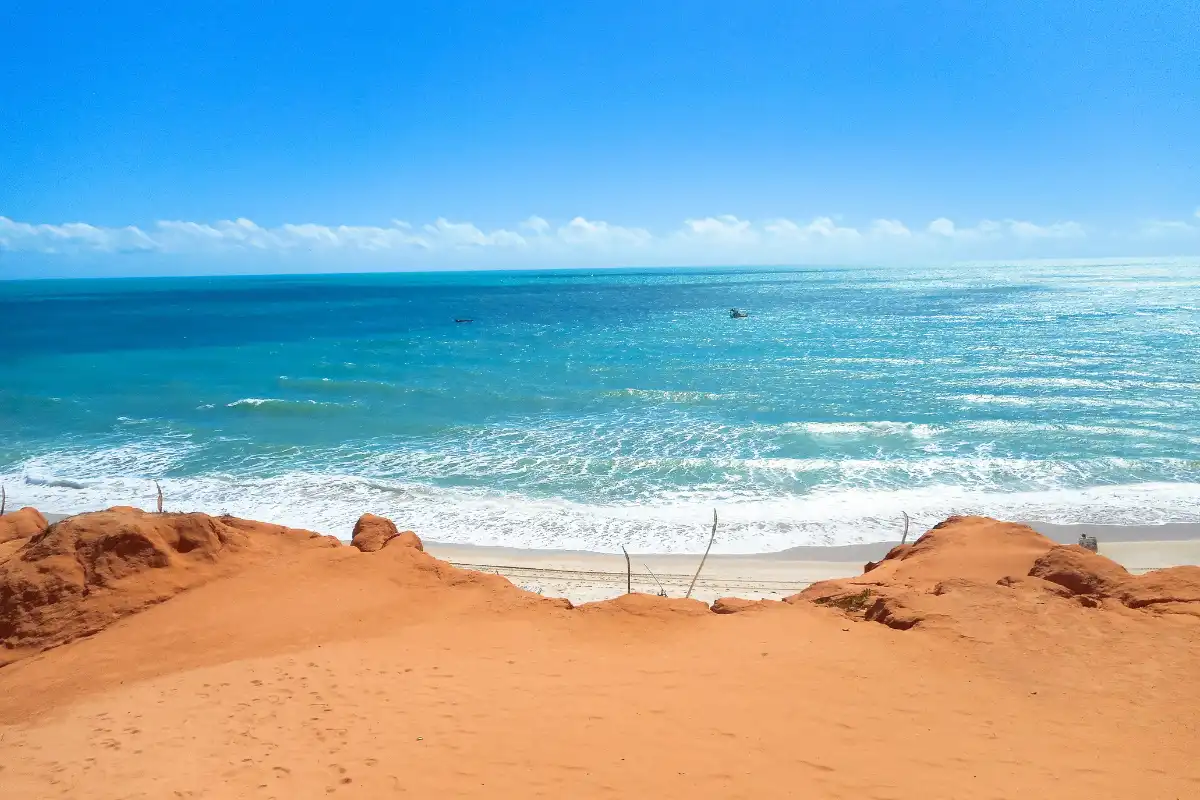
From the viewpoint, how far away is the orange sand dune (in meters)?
6.43

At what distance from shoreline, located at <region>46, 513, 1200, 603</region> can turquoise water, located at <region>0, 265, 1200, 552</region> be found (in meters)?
0.61

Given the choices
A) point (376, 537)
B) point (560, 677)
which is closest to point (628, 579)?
point (560, 677)

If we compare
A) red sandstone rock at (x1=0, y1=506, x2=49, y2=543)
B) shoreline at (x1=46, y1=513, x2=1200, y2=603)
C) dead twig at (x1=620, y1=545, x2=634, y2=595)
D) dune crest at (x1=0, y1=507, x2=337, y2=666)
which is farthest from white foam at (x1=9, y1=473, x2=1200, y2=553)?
dune crest at (x1=0, y1=507, x2=337, y2=666)

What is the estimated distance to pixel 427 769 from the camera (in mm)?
6590

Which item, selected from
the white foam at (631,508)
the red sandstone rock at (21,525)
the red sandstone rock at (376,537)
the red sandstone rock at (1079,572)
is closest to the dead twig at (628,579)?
the white foam at (631,508)

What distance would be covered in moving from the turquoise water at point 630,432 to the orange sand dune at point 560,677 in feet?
20.5

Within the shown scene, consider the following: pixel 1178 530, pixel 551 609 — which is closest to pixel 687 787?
pixel 551 609

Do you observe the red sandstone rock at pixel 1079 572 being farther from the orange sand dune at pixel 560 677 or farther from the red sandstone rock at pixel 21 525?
the red sandstone rock at pixel 21 525

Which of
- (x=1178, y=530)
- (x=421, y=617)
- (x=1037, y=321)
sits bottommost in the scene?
(x=1178, y=530)

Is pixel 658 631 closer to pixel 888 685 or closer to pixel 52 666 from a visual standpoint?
pixel 888 685

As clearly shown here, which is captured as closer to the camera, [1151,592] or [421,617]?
[1151,592]

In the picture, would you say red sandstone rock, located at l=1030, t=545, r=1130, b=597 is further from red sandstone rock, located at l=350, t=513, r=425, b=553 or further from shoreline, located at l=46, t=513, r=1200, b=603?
red sandstone rock, located at l=350, t=513, r=425, b=553

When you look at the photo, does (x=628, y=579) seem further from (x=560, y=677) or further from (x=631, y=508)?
(x=631, y=508)

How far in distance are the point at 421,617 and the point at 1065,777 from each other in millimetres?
8225
